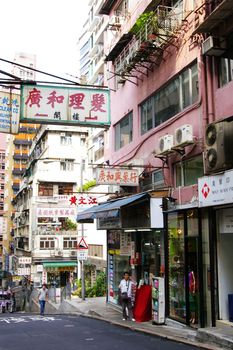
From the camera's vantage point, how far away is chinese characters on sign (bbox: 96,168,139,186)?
17438mm

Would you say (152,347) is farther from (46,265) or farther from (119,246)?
(46,265)

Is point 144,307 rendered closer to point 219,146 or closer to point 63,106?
point 219,146

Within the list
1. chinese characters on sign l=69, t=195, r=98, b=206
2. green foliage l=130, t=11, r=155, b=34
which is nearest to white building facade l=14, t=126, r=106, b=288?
chinese characters on sign l=69, t=195, r=98, b=206

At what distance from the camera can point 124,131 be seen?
21688 millimetres

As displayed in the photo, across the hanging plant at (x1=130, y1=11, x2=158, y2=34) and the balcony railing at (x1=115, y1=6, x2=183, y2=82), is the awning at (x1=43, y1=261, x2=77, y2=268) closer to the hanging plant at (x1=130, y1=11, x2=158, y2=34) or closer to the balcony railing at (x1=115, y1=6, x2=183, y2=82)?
the balcony railing at (x1=115, y1=6, x2=183, y2=82)

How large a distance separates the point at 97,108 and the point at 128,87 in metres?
7.79

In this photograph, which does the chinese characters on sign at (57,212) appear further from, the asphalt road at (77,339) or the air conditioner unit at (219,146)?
the air conditioner unit at (219,146)

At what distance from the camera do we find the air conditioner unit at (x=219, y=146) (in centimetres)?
1202

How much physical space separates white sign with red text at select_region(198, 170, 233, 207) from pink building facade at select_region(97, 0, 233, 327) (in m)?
0.05

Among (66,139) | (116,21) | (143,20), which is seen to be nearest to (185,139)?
(143,20)

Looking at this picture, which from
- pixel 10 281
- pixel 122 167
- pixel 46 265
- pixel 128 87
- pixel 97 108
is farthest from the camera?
pixel 10 281

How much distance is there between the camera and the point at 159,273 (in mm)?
16391

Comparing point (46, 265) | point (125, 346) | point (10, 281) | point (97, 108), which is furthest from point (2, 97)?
point (10, 281)

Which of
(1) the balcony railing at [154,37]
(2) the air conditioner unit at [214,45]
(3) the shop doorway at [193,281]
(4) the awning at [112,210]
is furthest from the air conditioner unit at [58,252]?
(2) the air conditioner unit at [214,45]
